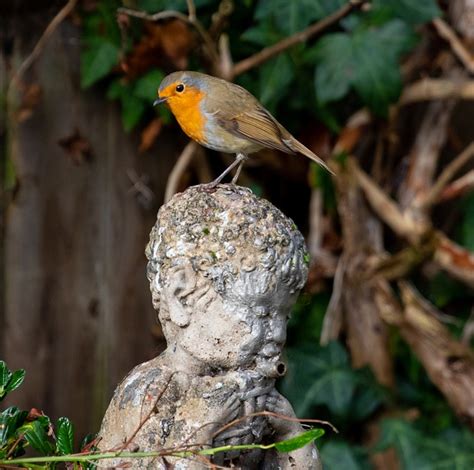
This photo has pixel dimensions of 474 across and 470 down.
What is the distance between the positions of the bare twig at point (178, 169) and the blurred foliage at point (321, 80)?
0.12 meters

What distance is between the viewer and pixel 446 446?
304cm

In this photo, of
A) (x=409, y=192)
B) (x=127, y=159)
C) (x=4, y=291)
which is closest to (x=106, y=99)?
(x=127, y=159)

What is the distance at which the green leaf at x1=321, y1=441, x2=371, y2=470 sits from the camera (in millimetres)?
3066

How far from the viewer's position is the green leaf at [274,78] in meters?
3.02

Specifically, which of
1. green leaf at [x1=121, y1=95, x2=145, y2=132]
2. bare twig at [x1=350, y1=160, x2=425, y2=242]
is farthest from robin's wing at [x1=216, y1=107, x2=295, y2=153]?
bare twig at [x1=350, y1=160, x2=425, y2=242]

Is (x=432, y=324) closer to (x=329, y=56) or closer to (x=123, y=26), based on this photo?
(x=329, y=56)

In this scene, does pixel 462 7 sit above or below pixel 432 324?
above

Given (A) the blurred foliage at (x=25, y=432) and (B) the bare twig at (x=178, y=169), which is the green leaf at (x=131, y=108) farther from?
(A) the blurred foliage at (x=25, y=432)

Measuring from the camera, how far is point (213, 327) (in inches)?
57.0

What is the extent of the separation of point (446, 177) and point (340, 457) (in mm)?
942

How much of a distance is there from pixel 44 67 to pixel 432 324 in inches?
57.1

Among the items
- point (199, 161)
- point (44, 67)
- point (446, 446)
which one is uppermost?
point (44, 67)

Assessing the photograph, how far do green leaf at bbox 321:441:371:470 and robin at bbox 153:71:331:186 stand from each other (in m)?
1.38

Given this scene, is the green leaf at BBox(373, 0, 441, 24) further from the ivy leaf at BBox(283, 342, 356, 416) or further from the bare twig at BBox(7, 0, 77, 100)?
the ivy leaf at BBox(283, 342, 356, 416)
